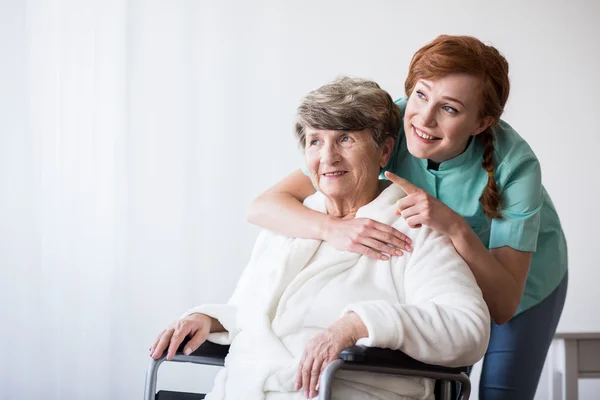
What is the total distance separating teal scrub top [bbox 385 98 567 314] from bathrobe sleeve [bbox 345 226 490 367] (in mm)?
290

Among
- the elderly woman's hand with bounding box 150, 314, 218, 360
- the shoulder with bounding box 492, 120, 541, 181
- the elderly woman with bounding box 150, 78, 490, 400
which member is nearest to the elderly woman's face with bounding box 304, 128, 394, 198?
the elderly woman with bounding box 150, 78, 490, 400

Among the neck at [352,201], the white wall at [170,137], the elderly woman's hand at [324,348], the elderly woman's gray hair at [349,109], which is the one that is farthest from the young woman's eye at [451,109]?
the white wall at [170,137]

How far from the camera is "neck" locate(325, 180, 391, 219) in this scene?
1.96 metres

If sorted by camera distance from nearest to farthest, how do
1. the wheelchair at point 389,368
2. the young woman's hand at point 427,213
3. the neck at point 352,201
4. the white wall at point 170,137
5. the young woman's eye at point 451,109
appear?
1. the wheelchair at point 389,368
2. the young woman's hand at point 427,213
3. the young woman's eye at point 451,109
4. the neck at point 352,201
5. the white wall at point 170,137

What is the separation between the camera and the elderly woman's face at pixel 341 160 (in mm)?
1905

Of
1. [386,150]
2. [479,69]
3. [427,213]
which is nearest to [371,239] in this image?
[427,213]

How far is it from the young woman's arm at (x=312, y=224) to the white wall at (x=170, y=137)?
164 cm

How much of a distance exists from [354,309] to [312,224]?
1.18ft

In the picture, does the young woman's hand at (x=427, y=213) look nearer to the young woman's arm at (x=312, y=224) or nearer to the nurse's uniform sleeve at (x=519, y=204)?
the young woman's arm at (x=312, y=224)

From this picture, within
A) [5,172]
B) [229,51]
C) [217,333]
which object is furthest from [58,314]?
[217,333]

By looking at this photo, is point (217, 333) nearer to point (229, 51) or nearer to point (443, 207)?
point (443, 207)

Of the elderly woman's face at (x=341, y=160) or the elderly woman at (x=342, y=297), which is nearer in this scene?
the elderly woman at (x=342, y=297)

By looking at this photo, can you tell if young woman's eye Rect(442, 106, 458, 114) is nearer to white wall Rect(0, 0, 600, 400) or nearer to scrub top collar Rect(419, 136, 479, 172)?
scrub top collar Rect(419, 136, 479, 172)

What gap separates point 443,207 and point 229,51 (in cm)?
225
